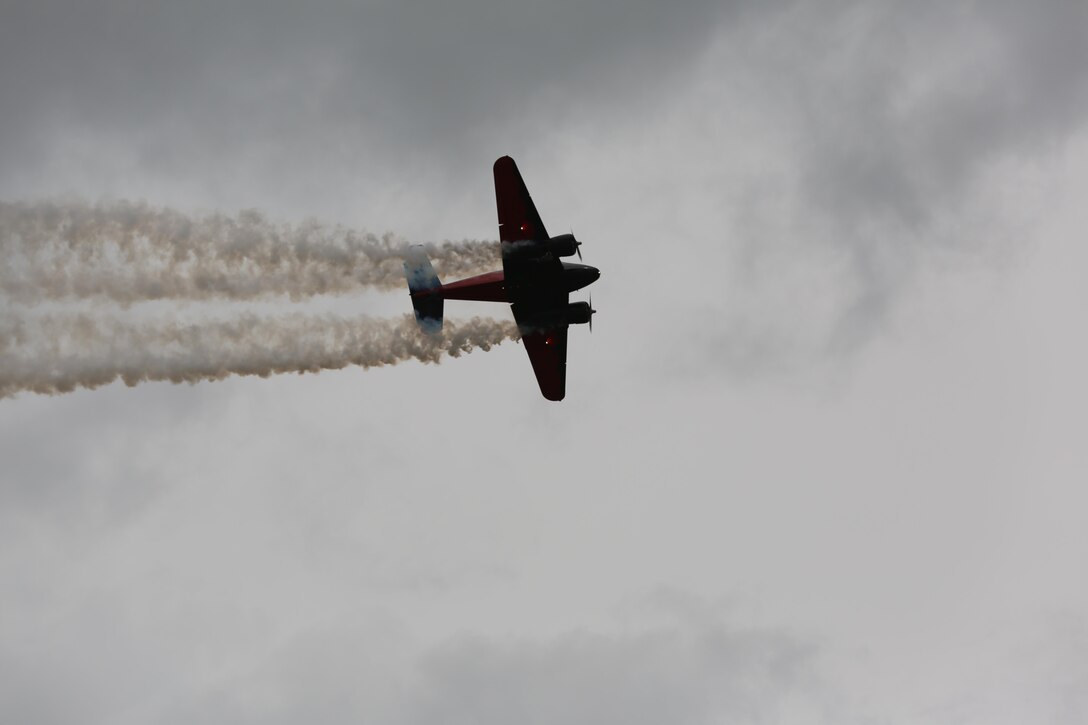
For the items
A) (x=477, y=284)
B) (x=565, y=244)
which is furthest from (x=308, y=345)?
(x=565, y=244)

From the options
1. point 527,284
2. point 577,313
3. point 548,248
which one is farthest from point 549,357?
point 548,248

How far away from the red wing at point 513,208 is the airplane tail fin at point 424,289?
3709 millimetres

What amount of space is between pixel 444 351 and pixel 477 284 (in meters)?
3.09

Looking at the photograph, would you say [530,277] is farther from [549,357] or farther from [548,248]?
[549,357]

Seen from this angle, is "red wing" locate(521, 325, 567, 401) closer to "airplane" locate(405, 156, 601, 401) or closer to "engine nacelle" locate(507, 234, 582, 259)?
"airplane" locate(405, 156, 601, 401)

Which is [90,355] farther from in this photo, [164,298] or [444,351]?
[444,351]

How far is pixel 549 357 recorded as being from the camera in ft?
195

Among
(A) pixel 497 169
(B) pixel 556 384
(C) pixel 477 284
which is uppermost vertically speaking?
(A) pixel 497 169

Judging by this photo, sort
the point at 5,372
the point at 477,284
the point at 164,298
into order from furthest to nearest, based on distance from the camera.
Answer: the point at 477,284 → the point at 164,298 → the point at 5,372

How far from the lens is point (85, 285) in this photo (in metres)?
52.0

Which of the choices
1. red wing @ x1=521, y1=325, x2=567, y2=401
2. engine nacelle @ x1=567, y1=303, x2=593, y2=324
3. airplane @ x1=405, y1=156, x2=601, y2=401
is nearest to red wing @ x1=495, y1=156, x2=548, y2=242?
airplane @ x1=405, y1=156, x2=601, y2=401

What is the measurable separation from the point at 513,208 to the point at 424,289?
5070 mm

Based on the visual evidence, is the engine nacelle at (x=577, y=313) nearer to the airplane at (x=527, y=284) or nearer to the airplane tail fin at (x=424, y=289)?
the airplane at (x=527, y=284)

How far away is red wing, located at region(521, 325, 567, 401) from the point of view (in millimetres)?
58969
